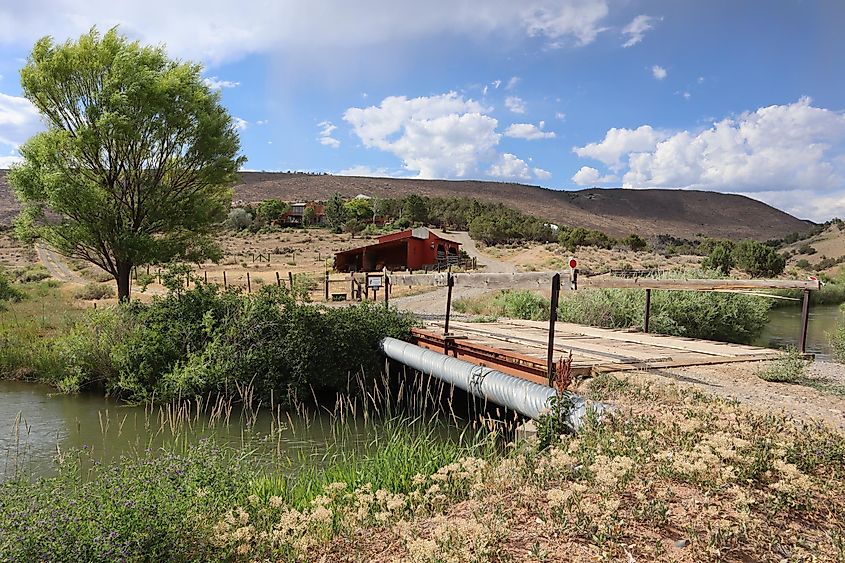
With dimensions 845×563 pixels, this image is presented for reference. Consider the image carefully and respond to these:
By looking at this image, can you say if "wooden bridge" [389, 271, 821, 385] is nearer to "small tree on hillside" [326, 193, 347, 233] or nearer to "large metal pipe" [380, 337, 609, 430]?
"large metal pipe" [380, 337, 609, 430]

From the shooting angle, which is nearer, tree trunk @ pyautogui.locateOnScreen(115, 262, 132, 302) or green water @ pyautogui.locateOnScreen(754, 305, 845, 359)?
green water @ pyautogui.locateOnScreen(754, 305, 845, 359)

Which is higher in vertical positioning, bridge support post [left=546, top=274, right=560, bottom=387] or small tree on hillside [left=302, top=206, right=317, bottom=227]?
small tree on hillside [left=302, top=206, right=317, bottom=227]

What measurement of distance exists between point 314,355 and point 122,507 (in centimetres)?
814

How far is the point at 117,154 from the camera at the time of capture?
57.2 ft

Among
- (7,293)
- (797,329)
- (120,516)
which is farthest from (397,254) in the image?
(120,516)

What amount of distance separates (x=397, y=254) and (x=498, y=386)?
37.1m

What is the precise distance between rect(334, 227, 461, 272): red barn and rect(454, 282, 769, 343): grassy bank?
24.4 meters

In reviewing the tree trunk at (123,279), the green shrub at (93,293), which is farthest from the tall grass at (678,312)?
the green shrub at (93,293)

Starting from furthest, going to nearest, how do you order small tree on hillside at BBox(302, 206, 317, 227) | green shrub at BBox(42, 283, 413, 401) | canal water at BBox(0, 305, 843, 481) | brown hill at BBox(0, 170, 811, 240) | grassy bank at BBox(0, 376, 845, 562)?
brown hill at BBox(0, 170, 811, 240) < small tree on hillside at BBox(302, 206, 317, 227) < green shrub at BBox(42, 283, 413, 401) < canal water at BBox(0, 305, 843, 481) < grassy bank at BBox(0, 376, 845, 562)

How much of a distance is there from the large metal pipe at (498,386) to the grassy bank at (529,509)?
28.2 inches

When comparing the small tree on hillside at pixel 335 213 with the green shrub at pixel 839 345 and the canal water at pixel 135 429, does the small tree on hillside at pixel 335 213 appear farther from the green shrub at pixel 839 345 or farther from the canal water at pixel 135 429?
the green shrub at pixel 839 345

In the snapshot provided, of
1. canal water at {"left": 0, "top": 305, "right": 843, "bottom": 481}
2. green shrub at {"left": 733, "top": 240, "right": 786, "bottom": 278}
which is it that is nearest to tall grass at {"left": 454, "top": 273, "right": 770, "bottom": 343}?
canal water at {"left": 0, "top": 305, "right": 843, "bottom": 481}

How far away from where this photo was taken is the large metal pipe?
5960mm

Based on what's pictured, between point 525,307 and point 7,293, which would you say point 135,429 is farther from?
point 7,293
